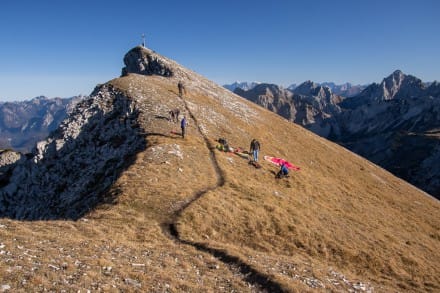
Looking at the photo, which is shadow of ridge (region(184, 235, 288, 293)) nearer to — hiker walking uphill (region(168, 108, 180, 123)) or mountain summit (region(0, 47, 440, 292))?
mountain summit (region(0, 47, 440, 292))

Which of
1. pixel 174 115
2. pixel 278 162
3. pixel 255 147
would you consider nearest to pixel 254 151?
pixel 255 147

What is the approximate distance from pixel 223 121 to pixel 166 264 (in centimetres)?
A: 4584

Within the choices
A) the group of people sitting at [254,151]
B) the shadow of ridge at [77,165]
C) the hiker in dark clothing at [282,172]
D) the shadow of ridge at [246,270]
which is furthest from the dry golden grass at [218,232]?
the shadow of ridge at [77,165]

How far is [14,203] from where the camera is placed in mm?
46438

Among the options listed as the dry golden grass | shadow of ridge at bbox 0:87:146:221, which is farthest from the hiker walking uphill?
shadow of ridge at bbox 0:87:146:221

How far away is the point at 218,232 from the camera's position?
26.4 metres

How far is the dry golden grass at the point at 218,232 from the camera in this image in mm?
16766

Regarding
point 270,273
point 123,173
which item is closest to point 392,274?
point 270,273

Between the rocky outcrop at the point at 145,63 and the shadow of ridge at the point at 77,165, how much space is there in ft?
121

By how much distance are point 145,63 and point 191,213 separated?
79.7 metres

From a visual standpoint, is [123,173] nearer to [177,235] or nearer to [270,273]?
[177,235]

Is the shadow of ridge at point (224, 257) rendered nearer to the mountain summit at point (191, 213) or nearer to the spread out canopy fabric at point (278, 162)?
the mountain summit at point (191, 213)

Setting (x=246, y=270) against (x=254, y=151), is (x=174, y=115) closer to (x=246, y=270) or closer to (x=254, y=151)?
(x=254, y=151)

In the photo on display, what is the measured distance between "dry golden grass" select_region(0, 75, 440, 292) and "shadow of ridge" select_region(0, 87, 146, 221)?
121 inches
